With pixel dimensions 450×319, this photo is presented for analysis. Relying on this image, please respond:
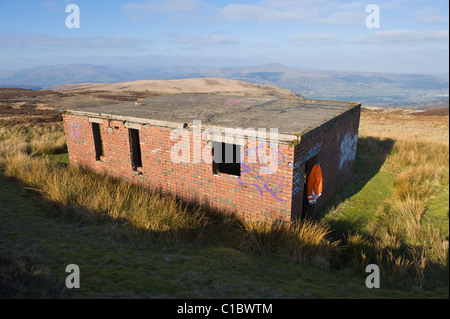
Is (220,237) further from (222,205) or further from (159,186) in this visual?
(159,186)

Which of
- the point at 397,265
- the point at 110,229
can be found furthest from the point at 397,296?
the point at 110,229

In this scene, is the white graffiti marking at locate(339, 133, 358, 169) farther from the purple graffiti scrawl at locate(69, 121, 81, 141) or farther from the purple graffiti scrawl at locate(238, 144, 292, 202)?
the purple graffiti scrawl at locate(69, 121, 81, 141)

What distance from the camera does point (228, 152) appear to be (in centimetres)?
1038

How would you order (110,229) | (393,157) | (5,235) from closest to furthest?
1. (5,235)
2. (110,229)
3. (393,157)

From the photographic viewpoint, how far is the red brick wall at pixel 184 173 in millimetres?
6168

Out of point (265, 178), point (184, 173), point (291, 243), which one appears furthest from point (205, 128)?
point (291, 243)

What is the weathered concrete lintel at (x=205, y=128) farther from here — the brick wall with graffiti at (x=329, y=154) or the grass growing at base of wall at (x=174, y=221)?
the grass growing at base of wall at (x=174, y=221)

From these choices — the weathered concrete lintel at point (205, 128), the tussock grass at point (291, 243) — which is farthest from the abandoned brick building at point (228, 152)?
the tussock grass at point (291, 243)

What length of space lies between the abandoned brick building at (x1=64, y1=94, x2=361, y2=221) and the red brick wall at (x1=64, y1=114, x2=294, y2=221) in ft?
0.08

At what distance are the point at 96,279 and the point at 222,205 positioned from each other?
3.58 m

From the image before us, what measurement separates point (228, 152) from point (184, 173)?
3.24m

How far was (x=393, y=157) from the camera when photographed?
12531 millimetres

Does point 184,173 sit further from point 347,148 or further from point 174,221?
point 347,148

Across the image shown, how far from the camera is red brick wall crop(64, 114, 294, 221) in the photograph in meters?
6.17
